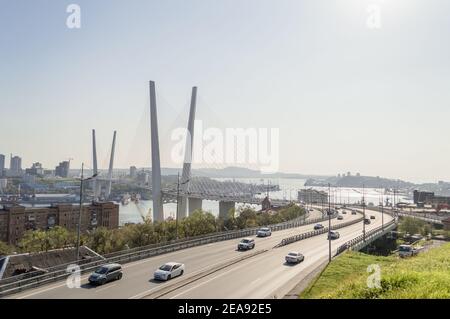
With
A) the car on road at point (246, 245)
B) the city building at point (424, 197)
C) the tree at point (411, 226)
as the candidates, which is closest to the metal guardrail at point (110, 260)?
the car on road at point (246, 245)

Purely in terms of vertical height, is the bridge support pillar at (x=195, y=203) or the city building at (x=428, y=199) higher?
the bridge support pillar at (x=195, y=203)

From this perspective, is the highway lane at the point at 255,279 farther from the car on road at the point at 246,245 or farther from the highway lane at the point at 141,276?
the car on road at the point at 246,245

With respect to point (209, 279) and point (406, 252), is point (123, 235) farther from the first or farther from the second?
point (406, 252)

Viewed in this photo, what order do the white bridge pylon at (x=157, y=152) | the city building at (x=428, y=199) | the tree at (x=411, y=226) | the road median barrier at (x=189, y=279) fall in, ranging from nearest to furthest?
the road median barrier at (x=189, y=279), the white bridge pylon at (x=157, y=152), the tree at (x=411, y=226), the city building at (x=428, y=199)

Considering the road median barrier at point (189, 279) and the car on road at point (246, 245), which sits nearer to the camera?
the road median barrier at point (189, 279)

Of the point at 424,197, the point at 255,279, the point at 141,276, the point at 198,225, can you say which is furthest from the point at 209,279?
the point at 424,197
